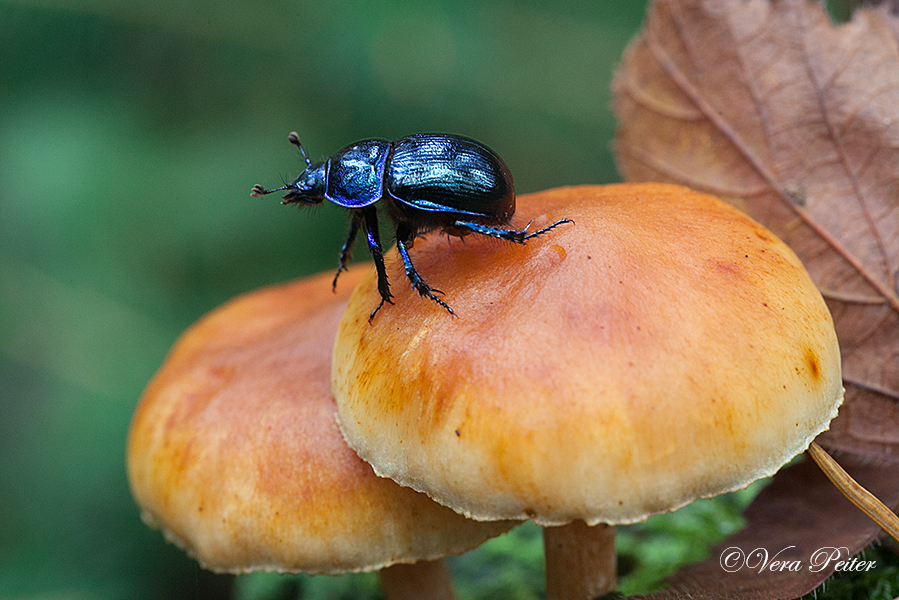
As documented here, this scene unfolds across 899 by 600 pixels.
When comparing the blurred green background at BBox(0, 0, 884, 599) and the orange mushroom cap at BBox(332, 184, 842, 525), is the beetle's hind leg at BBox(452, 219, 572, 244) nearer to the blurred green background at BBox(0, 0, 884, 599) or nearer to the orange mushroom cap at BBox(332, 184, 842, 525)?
the orange mushroom cap at BBox(332, 184, 842, 525)

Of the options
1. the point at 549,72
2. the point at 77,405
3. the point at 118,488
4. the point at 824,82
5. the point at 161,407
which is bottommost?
the point at 118,488

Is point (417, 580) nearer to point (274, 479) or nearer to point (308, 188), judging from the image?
point (274, 479)

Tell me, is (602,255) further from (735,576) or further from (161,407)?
(161,407)

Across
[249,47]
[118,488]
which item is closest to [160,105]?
[249,47]

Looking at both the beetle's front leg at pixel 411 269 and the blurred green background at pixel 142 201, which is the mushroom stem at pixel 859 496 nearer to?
the beetle's front leg at pixel 411 269

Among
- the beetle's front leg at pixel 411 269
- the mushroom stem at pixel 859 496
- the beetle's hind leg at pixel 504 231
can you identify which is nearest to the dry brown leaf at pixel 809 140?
the mushroom stem at pixel 859 496

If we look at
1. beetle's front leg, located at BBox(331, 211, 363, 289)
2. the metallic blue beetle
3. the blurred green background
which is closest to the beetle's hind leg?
the metallic blue beetle
